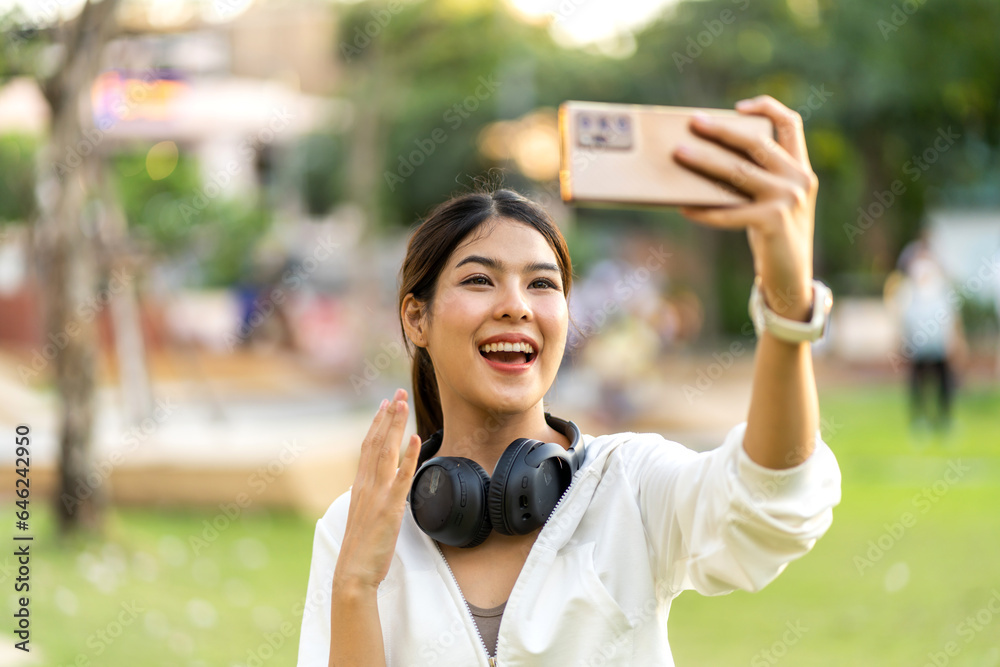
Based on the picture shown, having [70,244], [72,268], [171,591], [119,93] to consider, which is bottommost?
[171,591]

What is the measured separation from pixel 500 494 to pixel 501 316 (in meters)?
0.30

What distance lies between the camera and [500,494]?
179 centimetres

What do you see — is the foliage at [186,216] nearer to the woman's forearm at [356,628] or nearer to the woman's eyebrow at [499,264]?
the woman's eyebrow at [499,264]

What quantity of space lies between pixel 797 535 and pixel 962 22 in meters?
11.2

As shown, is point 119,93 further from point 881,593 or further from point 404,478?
point 404,478

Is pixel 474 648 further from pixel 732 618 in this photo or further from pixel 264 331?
pixel 264 331

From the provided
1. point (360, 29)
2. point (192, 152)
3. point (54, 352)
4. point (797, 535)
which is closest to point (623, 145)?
point (797, 535)

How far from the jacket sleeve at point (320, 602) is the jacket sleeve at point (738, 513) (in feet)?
1.87

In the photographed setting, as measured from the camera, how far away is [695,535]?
155 centimetres

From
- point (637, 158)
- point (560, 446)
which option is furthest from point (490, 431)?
point (637, 158)

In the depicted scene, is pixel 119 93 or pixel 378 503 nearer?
pixel 378 503

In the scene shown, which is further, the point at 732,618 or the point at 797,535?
the point at 732,618

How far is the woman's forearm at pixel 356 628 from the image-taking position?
5.56 feet

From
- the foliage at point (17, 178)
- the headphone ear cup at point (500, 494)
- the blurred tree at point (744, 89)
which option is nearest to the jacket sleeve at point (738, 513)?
the headphone ear cup at point (500, 494)
